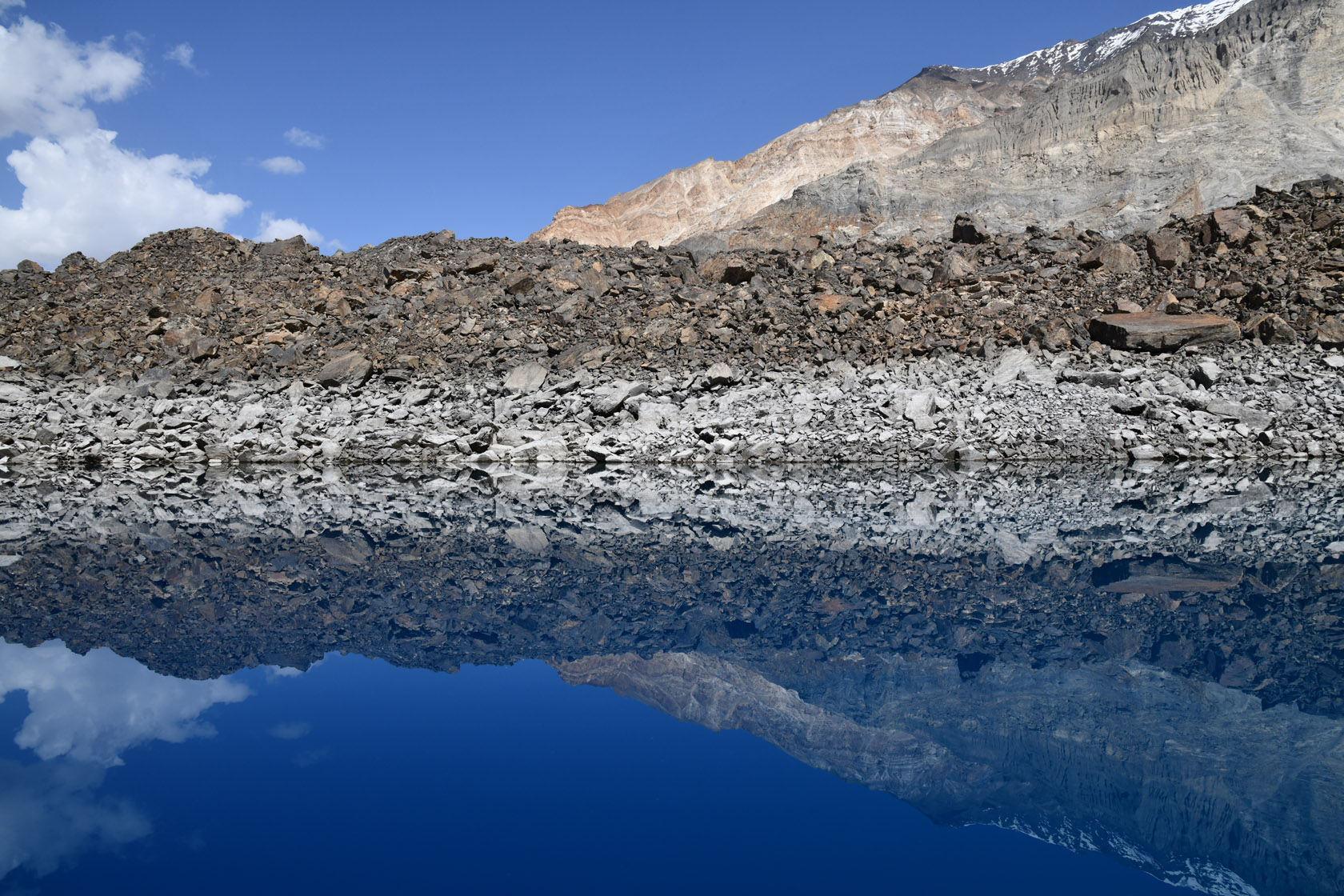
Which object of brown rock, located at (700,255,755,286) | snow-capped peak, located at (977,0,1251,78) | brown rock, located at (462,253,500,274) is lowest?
brown rock, located at (700,255,755,286)

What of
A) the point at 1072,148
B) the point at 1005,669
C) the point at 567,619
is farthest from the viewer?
the point at 1072,148

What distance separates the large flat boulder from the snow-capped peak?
200 ft

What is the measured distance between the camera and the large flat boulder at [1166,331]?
1847cm

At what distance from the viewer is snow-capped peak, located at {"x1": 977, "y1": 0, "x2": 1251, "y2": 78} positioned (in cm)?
6662

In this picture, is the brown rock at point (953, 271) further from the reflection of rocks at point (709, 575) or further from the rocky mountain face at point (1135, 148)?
the reflection of rocks at point (709, 575)

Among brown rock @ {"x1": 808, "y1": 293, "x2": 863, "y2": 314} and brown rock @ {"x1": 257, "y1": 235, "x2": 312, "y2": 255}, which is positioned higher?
brown rock @ {"x1": 257, "y1": 235, "x2": 312, "y2": 255}

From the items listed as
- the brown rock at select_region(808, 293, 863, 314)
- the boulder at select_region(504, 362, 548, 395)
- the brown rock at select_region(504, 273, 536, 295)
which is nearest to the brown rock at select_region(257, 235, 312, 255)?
the brown rock at select_region(504, 273, 536, 295)

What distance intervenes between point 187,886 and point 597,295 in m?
21.7

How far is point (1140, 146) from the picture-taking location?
1161 inches

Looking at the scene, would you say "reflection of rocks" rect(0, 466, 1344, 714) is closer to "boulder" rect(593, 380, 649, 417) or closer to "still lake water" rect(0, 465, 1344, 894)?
"still lake water" rect(0, 465, 1344, 894)

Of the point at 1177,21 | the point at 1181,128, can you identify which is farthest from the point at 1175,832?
the point at 1177,21

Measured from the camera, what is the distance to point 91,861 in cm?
279

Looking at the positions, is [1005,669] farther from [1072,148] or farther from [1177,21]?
[1177,21]

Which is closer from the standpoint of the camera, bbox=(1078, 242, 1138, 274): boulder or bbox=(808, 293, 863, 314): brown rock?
bbox=(808, 293, 863, 314): brown rock
